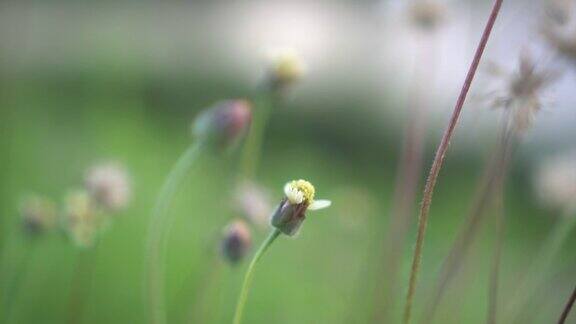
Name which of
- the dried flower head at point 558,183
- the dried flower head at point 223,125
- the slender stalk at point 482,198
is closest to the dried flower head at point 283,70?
the dried flower head at point 223,125

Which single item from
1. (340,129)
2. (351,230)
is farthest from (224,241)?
(340,129)

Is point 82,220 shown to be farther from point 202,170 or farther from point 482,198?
point 202,170

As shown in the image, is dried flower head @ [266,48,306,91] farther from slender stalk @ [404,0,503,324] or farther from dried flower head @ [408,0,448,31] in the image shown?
slender stalk @ [404,0,503,324]

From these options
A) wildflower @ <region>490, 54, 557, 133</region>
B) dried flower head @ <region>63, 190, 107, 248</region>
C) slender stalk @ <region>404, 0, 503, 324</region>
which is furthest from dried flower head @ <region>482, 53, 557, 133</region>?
dried flower head @ <region>63, 190, 107, 248</region>

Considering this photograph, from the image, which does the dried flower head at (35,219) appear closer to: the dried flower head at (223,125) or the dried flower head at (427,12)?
the dried flower head at (223,125)

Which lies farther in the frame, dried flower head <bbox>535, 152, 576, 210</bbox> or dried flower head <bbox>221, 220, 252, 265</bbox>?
dried flower head <bbox>535, 152, 576, 210</bbox>

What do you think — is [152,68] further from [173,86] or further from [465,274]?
[465,274]
